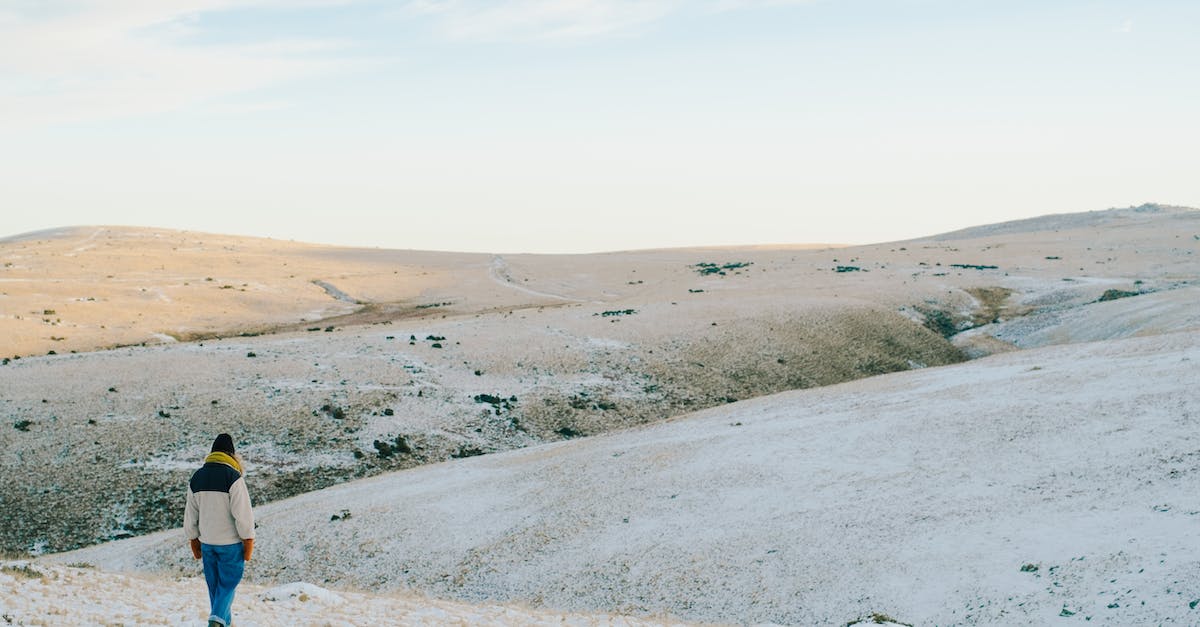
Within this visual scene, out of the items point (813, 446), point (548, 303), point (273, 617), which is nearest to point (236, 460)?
point (273, 617)

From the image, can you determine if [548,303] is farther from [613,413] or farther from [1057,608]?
[1057,608]

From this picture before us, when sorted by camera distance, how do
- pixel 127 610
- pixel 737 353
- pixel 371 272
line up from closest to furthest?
pixel 127 610, pixel 737 353, pixel 371 272

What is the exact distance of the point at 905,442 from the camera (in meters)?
29.8

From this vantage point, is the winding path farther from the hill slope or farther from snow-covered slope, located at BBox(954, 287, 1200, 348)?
snow-covered slope, located at BBox(954, 287, 1200, 348)

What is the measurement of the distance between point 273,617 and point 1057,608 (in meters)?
13.7

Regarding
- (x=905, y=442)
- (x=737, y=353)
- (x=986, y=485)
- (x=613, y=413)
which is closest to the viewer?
(x=986, y=485)

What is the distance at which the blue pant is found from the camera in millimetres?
15555

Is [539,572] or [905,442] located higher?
[905,442]

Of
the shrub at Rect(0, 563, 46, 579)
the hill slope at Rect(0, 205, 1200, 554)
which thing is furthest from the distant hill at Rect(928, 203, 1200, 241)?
the shrub at Rect(0, 563, 46, 579)

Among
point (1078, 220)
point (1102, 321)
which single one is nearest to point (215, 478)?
point (1102, 321)

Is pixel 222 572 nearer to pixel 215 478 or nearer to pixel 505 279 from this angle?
pixel 215 478

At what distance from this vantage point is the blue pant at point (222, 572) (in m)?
15.6

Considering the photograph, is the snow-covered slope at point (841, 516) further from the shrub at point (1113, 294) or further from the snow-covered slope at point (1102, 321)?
the shrub at point (1113, 294)

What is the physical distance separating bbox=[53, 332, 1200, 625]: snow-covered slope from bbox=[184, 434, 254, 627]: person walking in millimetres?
9126
